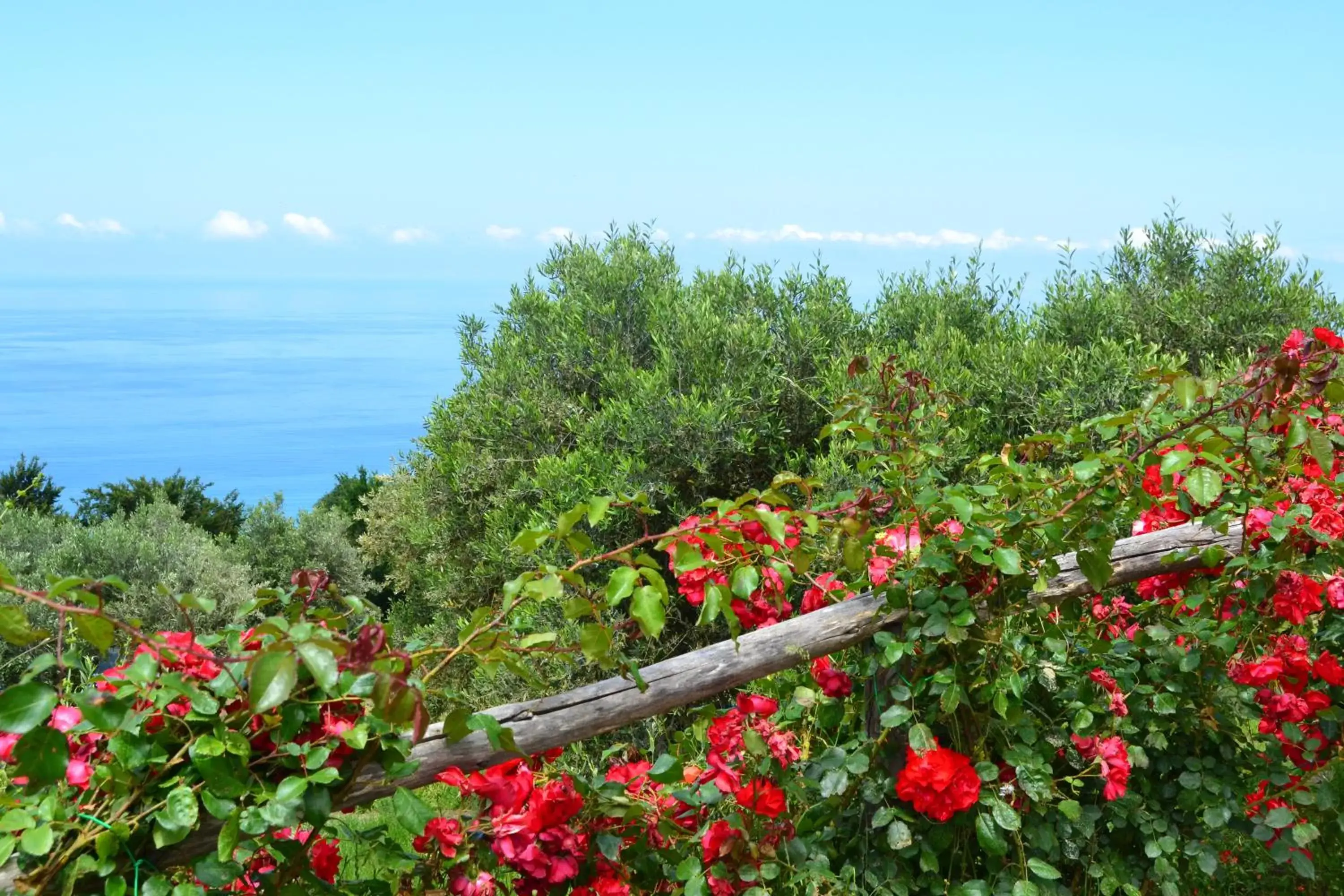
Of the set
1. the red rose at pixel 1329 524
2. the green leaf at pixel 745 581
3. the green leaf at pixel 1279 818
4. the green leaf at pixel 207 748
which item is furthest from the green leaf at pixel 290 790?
the red rose at pixel 1329 524

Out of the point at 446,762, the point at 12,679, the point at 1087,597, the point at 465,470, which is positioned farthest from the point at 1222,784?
the point at 12,679

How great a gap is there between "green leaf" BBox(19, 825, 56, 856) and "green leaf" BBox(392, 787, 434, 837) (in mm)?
518

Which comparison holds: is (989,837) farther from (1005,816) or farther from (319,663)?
(319,663)

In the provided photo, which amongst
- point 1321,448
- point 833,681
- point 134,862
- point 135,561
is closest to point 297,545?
point 135,561

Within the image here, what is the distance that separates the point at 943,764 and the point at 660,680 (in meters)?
0.63

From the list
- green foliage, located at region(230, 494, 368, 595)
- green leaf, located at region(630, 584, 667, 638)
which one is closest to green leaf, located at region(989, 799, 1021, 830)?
green leaf, located at region(630, 584, 667, 638)

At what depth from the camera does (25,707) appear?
1632 millimetres

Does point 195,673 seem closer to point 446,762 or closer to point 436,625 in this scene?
point 446,762

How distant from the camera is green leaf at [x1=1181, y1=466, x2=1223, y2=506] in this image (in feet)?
7.82

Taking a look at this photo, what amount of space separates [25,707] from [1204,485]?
7.15 feet

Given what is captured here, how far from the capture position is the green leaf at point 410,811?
6.41ft

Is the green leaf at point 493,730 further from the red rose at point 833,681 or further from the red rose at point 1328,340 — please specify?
the red rose at point 1328,340

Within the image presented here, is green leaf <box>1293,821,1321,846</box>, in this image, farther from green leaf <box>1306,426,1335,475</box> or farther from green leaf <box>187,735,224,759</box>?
green leaf <box>187,735,224,759</box>

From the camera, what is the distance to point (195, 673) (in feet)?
6.28
